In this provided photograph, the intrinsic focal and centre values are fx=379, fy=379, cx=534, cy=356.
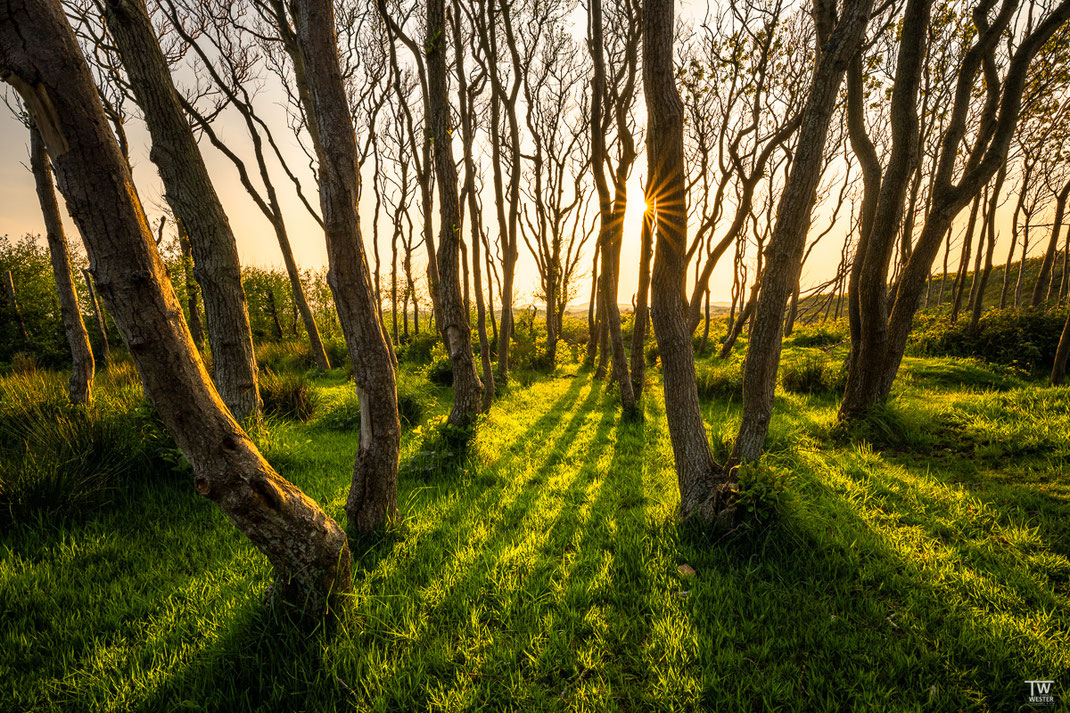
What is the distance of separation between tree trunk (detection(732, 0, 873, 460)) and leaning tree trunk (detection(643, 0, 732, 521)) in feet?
1.37

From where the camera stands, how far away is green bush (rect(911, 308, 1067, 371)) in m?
8.34

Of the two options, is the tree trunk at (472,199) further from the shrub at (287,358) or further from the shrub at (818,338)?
the shrub at (818,338)

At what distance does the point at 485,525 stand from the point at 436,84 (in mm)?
5528

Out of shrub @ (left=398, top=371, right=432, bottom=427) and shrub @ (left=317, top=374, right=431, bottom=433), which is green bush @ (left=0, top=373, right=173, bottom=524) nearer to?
shrub @ (left=317, top=374, right=431, bottom=433)

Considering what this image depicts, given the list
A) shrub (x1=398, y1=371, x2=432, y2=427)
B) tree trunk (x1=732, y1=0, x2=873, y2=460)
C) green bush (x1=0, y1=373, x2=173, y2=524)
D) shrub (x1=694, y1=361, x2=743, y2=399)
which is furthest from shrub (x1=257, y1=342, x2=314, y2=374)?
tree trunk (x1=732, y1=0, x2=873, y2=460)

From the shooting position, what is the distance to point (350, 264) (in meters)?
2.75

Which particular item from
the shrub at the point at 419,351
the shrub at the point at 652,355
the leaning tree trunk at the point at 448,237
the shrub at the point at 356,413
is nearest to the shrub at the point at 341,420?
the shrub at the point at 356,413

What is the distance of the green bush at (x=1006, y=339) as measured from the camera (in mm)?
8336

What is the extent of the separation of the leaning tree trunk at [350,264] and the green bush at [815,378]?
8.21 m

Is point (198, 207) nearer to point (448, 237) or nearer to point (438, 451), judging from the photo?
point (448, 237)

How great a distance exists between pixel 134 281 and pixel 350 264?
48.2 inches

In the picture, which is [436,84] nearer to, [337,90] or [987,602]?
[337,90]

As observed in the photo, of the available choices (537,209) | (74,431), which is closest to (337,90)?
(74,431)

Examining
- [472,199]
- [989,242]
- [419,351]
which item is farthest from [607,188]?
[989,242]
